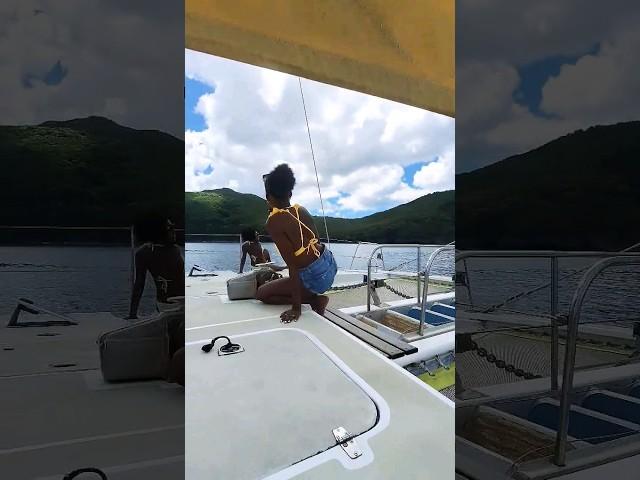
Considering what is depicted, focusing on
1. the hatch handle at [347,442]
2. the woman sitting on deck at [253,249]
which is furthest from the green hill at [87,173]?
the woman sitting on deck at [253,249]

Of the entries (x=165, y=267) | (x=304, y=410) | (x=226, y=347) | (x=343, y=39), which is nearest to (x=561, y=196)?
(x=165, y=267)

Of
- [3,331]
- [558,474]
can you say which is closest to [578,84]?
[558,474]

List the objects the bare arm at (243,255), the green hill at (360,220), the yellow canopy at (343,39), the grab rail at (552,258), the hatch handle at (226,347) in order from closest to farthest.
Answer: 1. the grab rail at (552,258)
2. the yellow canopy at (343,39)
3. the hatch handle at (226,347)
4. the green hill at (360,220)
5. the bare arm at (243,255)

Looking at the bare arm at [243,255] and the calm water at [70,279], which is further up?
the calm water at [70,279]

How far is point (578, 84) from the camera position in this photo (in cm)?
42

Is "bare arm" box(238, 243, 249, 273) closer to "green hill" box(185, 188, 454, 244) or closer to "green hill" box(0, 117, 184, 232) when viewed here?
"green hill" box(185, 188, 454, 244)

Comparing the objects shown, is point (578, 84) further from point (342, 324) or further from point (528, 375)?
point (342, 324)

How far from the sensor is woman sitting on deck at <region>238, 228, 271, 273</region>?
195cm

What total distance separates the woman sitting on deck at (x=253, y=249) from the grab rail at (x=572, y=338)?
161 centimetres

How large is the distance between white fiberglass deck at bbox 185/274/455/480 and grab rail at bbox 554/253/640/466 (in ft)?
0.76

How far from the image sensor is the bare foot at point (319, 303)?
2.03 m

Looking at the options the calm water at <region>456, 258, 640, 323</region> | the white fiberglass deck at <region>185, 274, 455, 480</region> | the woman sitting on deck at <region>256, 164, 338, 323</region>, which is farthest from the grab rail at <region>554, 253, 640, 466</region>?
the woman sitting on deck at <region>256, 164, 338, 323</region>

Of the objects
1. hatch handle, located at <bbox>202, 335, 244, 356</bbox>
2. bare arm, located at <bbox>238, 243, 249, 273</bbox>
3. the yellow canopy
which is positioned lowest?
hatch handle, located at <bbox>202, 335, 244, 356</bbox>

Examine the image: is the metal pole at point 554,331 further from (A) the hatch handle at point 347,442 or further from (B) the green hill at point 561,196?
(A) the hatch handle at point 347,442
